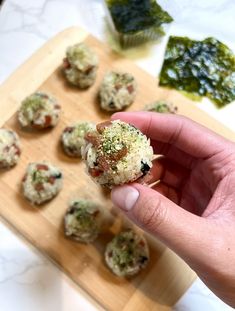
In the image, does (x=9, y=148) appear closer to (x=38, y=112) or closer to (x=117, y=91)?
(x=38, y=112)

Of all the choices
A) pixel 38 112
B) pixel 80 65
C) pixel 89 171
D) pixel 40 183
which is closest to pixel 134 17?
pixel 80 65

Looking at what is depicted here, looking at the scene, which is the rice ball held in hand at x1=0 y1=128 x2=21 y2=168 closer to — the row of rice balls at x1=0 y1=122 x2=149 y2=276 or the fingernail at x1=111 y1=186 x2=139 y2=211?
the row of rice balls at x1=0 y1=122 x2=149 y2=276

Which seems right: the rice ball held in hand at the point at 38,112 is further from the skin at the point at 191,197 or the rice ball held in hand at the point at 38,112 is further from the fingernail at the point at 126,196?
the fingernail at the point at 126,196

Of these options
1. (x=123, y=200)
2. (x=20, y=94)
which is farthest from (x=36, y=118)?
(x=123, y=200)

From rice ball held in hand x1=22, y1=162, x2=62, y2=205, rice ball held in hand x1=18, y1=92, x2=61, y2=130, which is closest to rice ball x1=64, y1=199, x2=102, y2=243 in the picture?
rice ball held in hand x1=22, y1=162, x2=62, y2=205

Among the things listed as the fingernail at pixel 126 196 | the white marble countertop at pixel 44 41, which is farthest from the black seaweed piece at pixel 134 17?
the fingernail at pixel 126 196

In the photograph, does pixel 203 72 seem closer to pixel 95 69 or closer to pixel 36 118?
pixel 95 69
